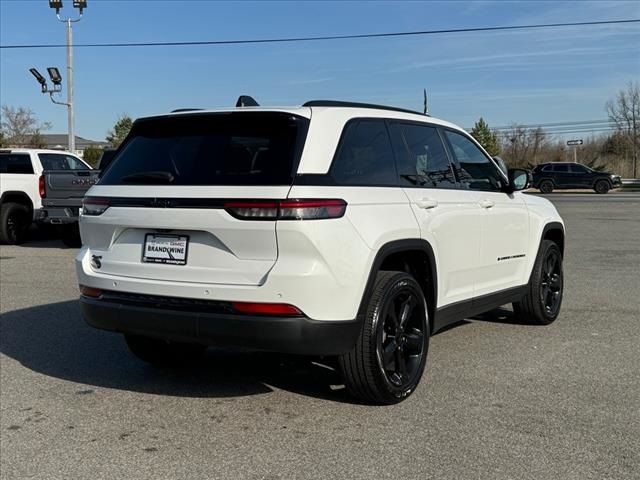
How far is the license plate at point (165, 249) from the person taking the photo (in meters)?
4.04

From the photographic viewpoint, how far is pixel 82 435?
4.05 meters

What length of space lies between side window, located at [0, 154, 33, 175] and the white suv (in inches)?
431

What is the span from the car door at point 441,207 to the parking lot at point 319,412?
726 mm

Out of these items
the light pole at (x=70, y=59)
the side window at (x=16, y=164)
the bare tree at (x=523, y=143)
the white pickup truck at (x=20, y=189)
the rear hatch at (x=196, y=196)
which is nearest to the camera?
the rear hatch at (x=196, y=196)

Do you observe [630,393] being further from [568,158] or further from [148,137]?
[568,158]

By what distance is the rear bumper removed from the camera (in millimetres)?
3785

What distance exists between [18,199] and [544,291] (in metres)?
11.6

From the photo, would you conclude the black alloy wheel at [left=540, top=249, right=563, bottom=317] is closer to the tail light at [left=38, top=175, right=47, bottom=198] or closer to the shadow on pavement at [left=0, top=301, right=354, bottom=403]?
the shadow on pavement at [left=0, top=301, right=354, bottom=403]

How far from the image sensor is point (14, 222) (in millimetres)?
14492

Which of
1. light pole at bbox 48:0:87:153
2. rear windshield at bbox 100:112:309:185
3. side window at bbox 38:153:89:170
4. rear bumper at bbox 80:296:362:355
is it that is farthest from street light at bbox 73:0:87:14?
rear bumper at bbox 80:296:362:355

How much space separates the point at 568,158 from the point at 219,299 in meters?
68.7

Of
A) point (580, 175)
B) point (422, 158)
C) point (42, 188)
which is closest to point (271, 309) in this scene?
point (422, 158)

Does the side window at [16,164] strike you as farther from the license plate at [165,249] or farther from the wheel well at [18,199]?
the license plate at [165,249]

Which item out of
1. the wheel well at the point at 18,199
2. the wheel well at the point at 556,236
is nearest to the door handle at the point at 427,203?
the wheel well at the point at 556,236
